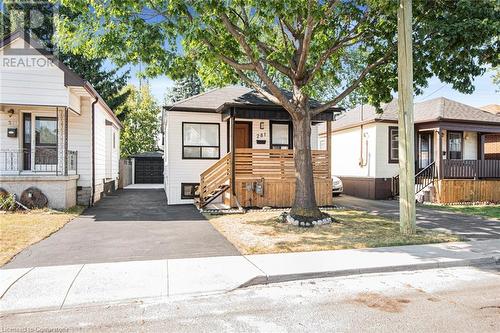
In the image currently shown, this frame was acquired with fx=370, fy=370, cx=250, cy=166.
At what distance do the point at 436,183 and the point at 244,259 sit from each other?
12.9 meters

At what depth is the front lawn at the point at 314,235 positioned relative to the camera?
7.65m

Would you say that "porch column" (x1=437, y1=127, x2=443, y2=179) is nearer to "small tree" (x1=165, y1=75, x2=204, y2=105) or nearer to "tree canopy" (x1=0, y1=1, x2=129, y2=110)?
"tree canopy" (x1=0, y1=1, x2=129, y2=110)

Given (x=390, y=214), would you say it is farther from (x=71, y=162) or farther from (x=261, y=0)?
(x=71, y=162)

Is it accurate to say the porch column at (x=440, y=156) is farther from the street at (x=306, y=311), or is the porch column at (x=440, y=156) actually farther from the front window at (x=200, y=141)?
the street at (x=306, y=311)

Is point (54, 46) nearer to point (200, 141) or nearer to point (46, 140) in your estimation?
point (46, 140)

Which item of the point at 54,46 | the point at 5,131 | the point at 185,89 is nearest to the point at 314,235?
the point at 5,131

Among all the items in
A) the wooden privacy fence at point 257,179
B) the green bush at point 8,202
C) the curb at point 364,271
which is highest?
the wooden privacy fence at point 257,179

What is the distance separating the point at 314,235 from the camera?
872 centimetres

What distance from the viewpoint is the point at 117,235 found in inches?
338

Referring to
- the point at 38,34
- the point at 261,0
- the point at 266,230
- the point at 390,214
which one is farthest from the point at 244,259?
the point at 38,34

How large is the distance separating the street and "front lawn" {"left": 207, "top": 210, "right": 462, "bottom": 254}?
2.08 m

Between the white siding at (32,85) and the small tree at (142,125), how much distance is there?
74.8 ft

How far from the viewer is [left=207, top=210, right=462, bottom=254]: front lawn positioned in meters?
7.65

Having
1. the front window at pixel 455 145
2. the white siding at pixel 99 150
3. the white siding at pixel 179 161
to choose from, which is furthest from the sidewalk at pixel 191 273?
the front window at pixel 455 145
